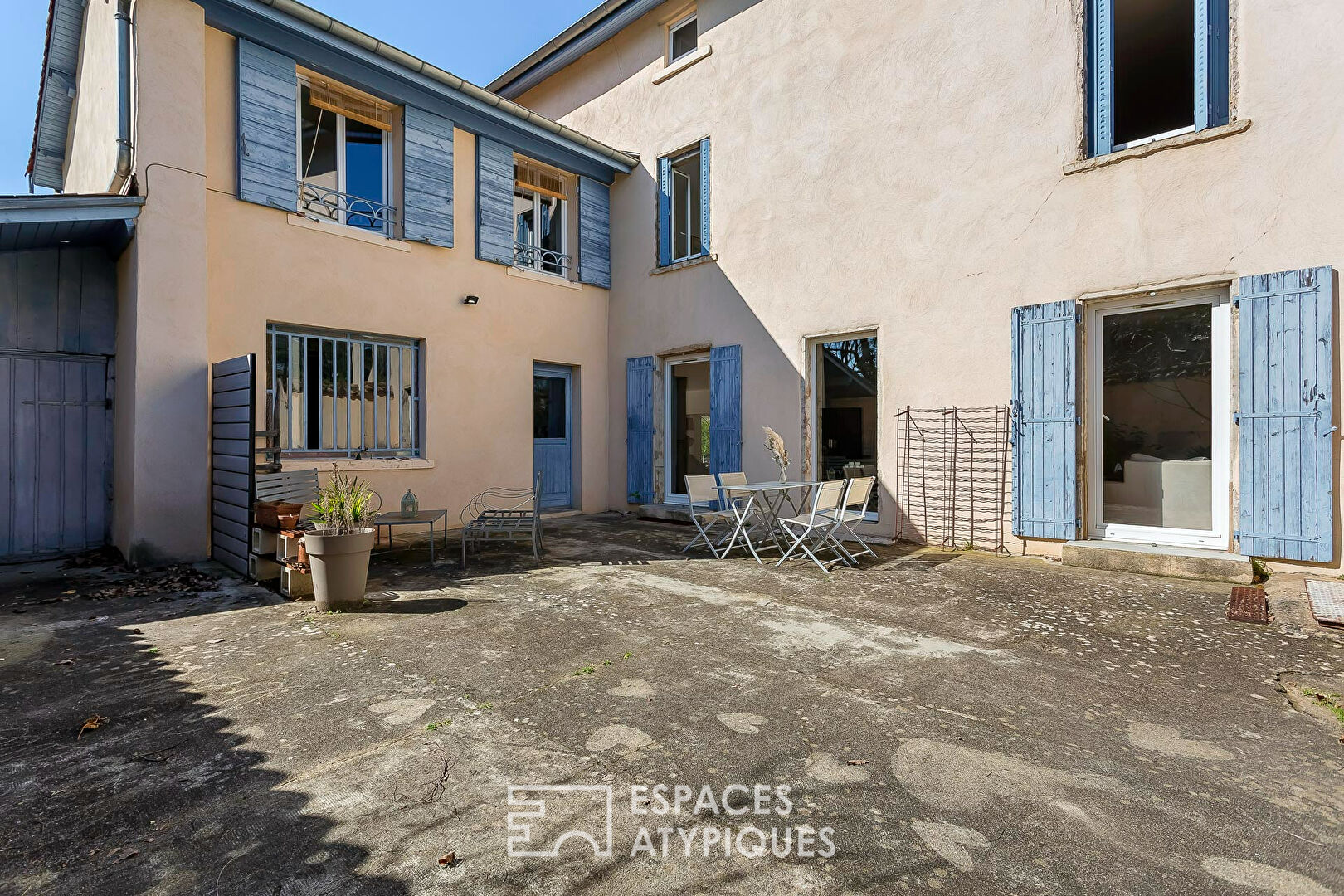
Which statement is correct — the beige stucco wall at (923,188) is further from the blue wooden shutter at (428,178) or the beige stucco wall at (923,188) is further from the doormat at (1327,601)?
the blue wooden shutter at (428,178)

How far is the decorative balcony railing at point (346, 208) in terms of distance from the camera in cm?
689

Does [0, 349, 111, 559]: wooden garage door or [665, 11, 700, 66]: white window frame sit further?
[665, 11, 700, 66]: white window frame

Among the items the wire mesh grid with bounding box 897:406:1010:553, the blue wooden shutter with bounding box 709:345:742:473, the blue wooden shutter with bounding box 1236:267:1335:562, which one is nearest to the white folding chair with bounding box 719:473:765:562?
the blue wooden shutter with bounding box 709:345:742:473

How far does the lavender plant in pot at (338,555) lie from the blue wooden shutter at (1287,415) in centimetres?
644

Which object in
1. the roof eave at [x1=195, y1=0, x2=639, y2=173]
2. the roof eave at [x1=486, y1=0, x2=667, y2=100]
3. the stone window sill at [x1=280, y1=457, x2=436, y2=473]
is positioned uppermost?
the roof eave at [x1=486, y1=0, x2=667, y2=100]

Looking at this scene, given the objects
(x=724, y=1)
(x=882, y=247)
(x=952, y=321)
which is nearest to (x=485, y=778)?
(x=952, y=321)

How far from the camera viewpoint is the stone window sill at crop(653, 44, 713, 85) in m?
8.76

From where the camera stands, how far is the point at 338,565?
425cm

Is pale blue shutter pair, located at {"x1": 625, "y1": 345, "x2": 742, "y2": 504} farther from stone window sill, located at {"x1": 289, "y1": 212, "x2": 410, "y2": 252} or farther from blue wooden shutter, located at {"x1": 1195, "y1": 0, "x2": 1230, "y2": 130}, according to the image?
blue wooden shutter, located at {"x1": 1195, "y1": 0, "x2": 1230, "y2": 130}

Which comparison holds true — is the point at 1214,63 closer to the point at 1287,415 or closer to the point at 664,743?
the point at 1287,415

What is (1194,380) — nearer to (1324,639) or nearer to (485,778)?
(1324,639)

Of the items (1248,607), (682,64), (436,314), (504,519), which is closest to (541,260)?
(436,314)

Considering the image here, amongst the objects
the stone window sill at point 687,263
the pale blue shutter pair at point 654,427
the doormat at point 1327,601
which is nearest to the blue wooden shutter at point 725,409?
the pale blue shutter pair at point 654,427

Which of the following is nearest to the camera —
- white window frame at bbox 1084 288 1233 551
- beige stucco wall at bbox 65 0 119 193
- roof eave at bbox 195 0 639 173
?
white window frame at bbox 1084 288 1233 551
